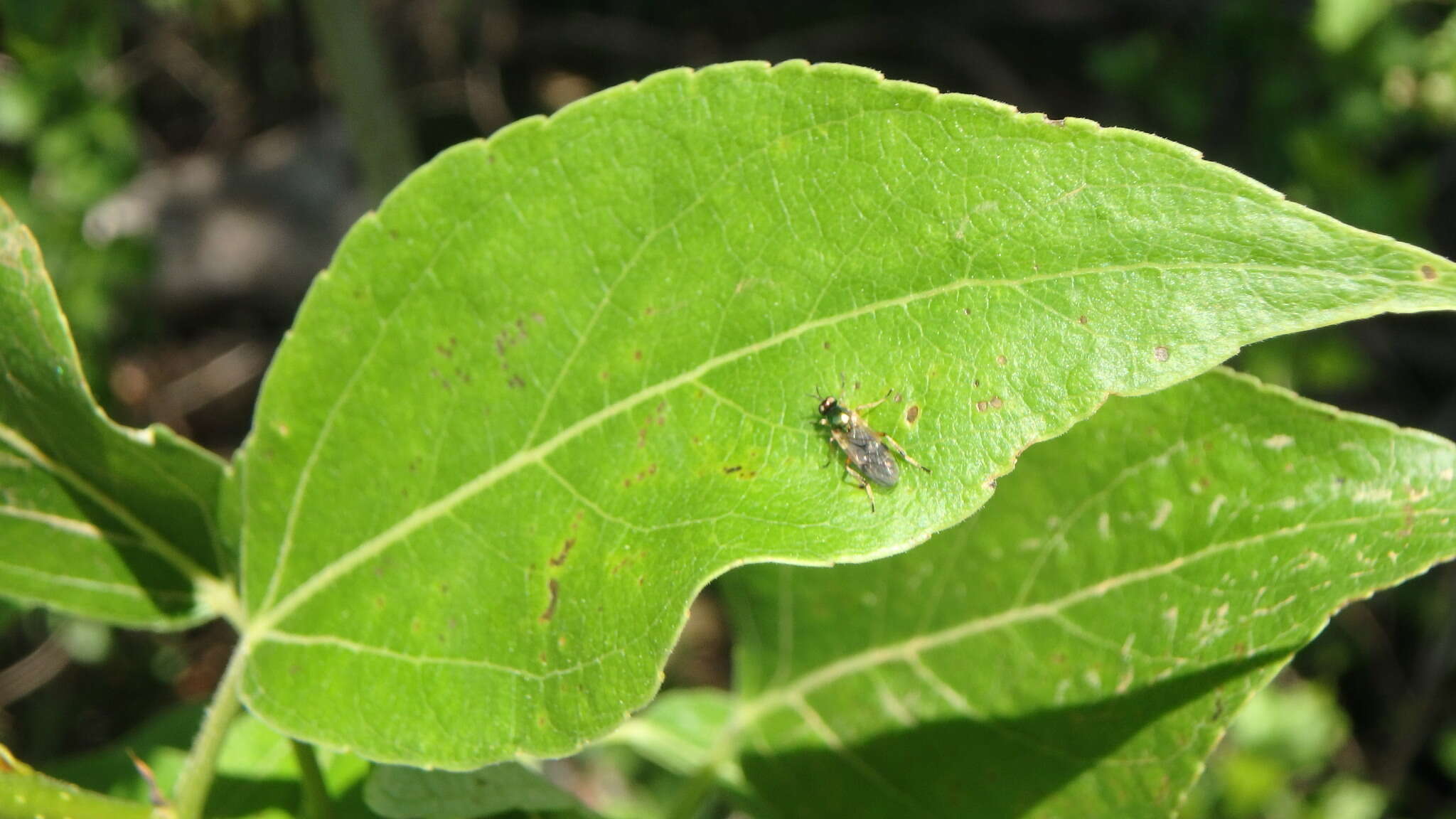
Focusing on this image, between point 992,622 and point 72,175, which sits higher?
point 72,175

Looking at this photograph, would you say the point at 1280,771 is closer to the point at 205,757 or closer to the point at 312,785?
the point at 312,785

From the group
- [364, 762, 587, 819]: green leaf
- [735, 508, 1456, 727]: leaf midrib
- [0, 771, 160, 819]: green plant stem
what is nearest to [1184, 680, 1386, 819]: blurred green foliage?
[735, 508, 1456, 727]: leaf midrib

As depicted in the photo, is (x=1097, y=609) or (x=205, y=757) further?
(x=1097, y=609)

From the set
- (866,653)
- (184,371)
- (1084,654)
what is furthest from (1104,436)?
(184,371)

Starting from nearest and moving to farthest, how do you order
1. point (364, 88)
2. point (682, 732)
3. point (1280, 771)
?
point (682, 732) → point (364, 88) → point (1280, 771)

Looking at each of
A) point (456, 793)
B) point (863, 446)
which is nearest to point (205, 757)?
point (456, 793)

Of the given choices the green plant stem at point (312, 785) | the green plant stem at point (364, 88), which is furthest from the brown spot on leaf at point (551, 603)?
the green plant stem at point (364, 88)

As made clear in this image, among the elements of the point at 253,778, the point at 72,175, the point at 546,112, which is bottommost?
the point at 253,778
